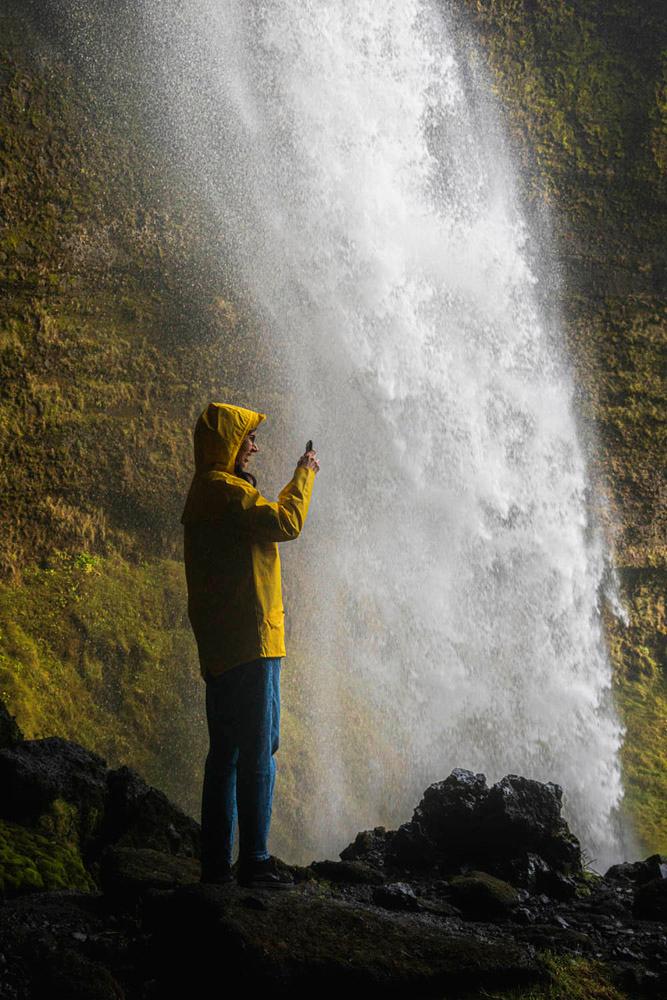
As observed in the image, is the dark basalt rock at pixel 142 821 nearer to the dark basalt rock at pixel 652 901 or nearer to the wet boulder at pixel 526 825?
the wet boulder at pixel 526 825

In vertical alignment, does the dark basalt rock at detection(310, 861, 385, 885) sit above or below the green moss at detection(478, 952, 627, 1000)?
below

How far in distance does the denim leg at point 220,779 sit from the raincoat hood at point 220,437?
33.0 inches

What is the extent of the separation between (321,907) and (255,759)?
547 mm

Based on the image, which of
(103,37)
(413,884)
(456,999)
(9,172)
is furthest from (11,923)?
(103,37)

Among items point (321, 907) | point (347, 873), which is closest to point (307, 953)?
point (321, 907)

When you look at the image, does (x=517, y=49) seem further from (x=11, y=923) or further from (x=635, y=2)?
(x=11, y=923)

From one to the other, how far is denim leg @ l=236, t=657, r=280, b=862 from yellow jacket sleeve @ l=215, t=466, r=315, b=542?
18.6 inches

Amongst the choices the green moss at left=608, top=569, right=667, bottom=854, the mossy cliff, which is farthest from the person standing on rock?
the mossy cliff

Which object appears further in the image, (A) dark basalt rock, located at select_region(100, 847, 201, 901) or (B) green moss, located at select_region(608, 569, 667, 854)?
(B) green moss, located at select_region(608, 569, 667, 854)

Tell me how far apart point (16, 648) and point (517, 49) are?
11.2 metres

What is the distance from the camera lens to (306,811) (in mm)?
7887

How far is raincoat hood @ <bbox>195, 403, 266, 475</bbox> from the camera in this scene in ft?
11.1

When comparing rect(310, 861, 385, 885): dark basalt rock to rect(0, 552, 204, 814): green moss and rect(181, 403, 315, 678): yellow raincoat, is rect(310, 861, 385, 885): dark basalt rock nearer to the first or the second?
rect(181, 403, 315, 678): yellow raincoat

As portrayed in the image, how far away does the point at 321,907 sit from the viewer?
9.62ft
